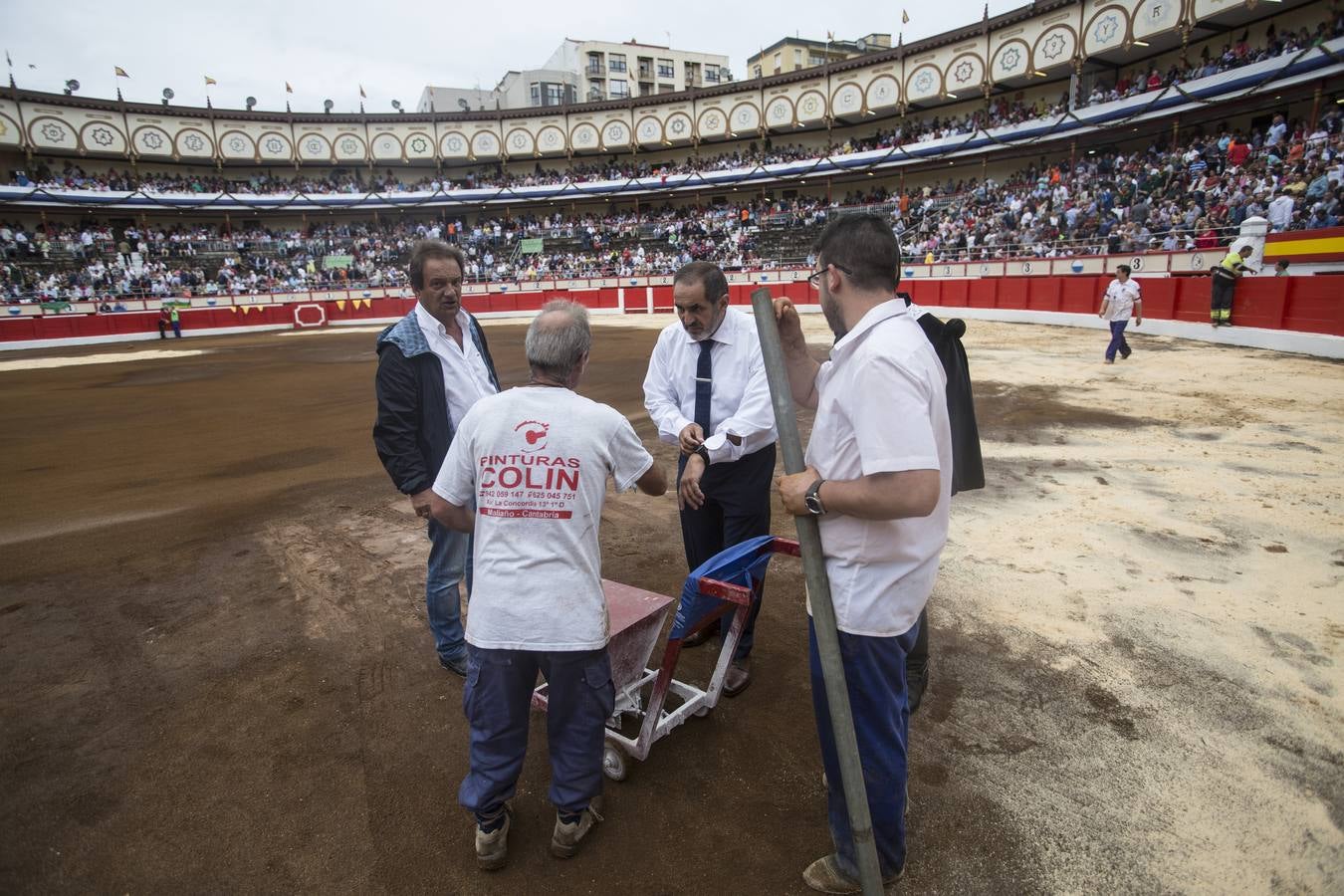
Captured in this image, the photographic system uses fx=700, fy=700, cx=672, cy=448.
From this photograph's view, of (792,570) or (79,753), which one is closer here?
(79,753)

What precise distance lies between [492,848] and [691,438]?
5.88ft

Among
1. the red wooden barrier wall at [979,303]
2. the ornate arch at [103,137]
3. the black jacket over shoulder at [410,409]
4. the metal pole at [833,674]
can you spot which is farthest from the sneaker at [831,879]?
the ornate arch at [103,137]

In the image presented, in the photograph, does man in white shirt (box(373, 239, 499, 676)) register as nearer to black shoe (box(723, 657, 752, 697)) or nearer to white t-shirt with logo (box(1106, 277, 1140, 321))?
black shoe (box(723, 657, 752, 697))

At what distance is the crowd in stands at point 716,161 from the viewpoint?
83.0 ft

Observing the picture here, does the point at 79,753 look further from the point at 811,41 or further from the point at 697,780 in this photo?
the point at 811,41

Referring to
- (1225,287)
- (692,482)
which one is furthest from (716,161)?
(692,482)

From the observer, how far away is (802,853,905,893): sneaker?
7.47 ft

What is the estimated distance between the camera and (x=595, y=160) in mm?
49969

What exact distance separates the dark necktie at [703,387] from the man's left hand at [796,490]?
5.03 feet

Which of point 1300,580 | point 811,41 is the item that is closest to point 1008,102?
point 1300,580

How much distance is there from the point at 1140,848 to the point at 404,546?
4.82 meters

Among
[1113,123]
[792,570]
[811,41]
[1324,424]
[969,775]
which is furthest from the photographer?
[811,41]

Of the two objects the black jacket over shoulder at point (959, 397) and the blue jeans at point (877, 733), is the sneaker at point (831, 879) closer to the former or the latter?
the blue jeans at point (877, 733)

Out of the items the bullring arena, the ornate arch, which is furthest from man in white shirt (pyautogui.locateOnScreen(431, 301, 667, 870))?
the ornate arch
